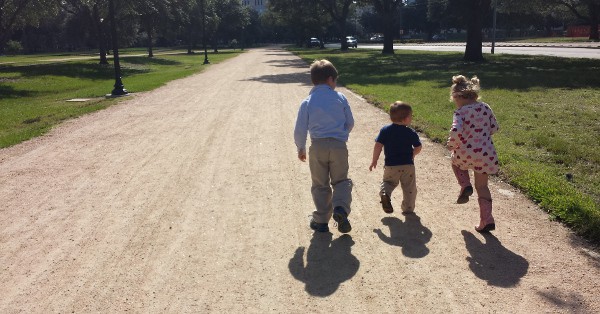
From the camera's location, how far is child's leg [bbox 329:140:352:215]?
4.60 m

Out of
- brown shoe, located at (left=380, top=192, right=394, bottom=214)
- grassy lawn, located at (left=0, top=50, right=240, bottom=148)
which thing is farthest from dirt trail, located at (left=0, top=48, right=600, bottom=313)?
grassy lawn, located at (left=0, top=50, right=240, bottom=148)

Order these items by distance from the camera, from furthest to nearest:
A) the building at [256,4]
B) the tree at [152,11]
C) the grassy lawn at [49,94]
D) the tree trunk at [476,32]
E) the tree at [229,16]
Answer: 1. the building at [256,4]
2. the tree at [229,16]
3. the tree at [152,11]
4. the tree trunk at [476,32]
5. the grassy lawn at [49,94]

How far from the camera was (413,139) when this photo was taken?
195 inches

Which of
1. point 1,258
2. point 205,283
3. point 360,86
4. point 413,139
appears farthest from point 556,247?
point 360,86

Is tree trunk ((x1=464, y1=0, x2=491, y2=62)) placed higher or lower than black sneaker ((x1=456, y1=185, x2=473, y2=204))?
higher

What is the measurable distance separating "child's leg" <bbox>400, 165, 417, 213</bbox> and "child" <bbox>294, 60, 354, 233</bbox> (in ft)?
2.10

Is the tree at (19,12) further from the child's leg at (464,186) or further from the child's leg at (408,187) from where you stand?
the child's leg at (464,186)

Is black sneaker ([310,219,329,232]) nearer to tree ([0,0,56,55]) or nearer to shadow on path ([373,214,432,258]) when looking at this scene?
shadow on path ([373,214,432,258])

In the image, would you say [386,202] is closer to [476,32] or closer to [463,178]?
[463,178]

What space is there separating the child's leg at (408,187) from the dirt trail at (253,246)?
152 mm

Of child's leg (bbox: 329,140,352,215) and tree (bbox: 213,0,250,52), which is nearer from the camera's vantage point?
child's leg (bbox: 329,140,352,215)

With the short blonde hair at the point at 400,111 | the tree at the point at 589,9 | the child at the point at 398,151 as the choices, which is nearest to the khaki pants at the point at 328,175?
the child at the point at 398,151

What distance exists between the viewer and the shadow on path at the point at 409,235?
4.27 m

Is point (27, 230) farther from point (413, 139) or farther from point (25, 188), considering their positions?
point (413, 139)
